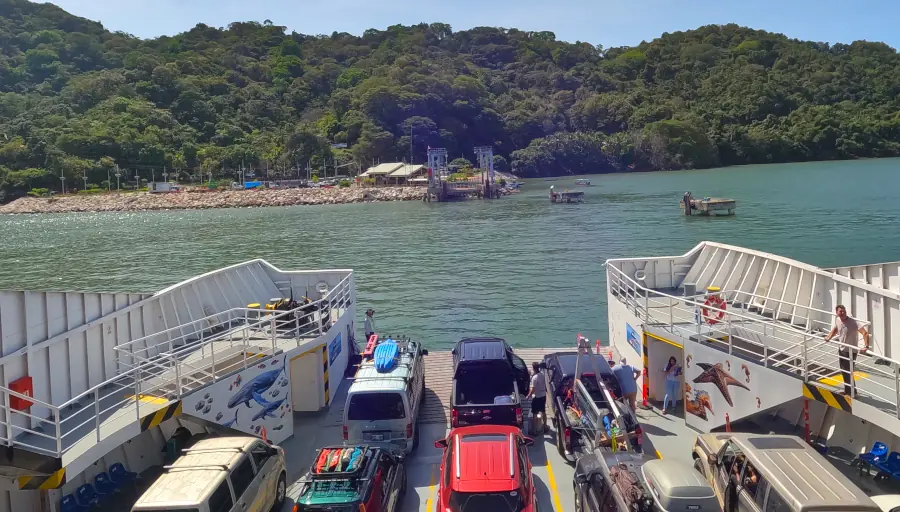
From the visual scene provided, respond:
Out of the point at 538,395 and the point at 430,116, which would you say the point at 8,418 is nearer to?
the point at 538,395

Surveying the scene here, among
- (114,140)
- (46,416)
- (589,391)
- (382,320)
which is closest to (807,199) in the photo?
(382,320)

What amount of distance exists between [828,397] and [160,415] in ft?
27.6

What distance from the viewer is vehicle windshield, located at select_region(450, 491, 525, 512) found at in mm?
6777

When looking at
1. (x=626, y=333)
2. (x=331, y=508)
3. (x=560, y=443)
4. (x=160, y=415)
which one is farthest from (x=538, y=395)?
(x=160, y=415)

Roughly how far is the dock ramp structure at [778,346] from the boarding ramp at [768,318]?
2cm

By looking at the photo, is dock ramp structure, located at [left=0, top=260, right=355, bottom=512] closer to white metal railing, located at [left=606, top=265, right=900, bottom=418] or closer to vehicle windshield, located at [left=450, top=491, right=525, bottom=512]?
vehicle windshield, located at [left=450, top=491, right=525, bottom=512]

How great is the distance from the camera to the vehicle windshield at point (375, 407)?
9.56 meters

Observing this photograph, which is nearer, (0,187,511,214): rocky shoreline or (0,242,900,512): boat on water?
(0,242,900,512): boat on water

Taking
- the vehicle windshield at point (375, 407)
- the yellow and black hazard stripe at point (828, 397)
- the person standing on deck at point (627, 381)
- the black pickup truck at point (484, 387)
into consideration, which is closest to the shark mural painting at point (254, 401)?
the vehicle windshield at point (375, 407)

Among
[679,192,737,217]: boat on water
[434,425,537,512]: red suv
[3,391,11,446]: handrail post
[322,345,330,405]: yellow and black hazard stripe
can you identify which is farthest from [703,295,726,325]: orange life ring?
[679,192,737,217]: boat on water

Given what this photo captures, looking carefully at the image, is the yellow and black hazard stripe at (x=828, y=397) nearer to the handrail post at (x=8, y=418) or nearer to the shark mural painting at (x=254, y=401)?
the shark mural painting at (x=254, y=401)

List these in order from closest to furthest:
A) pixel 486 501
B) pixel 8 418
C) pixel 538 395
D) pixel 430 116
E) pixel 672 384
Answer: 1. pixel 486 501
2. pixel 8 418
3. pixel 538 395
4. pixel 672 384
5. pixel 430 116

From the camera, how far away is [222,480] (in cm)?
691

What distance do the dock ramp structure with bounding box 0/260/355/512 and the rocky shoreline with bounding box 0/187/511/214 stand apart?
10377 centimetres
